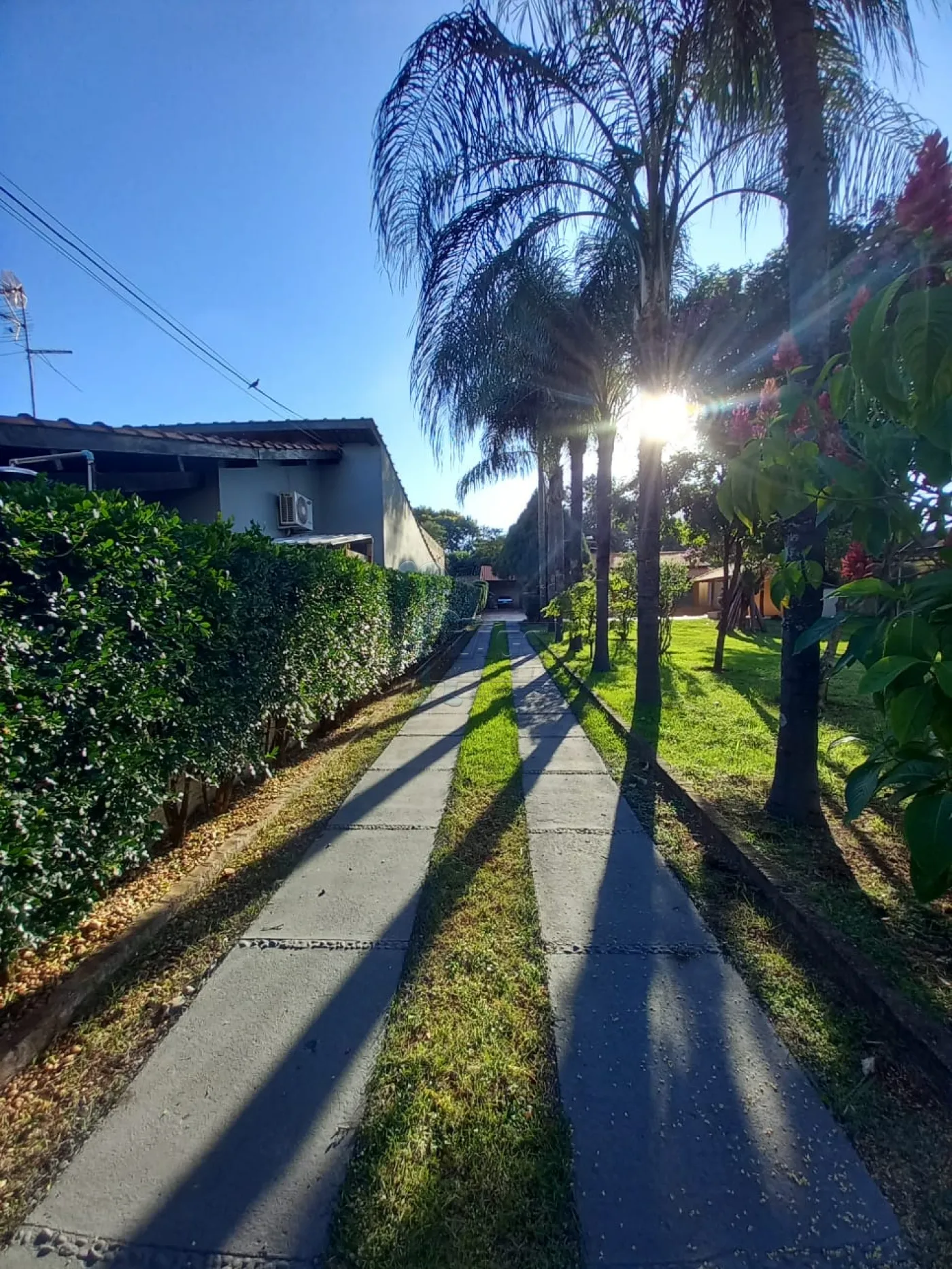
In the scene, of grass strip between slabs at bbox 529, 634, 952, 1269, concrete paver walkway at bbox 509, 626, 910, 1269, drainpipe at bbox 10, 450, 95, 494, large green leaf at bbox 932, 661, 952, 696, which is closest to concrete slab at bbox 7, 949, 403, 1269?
concrete paver walkway at bbox 509, 626, 910, 1269

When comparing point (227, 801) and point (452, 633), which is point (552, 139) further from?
point (452, 633)

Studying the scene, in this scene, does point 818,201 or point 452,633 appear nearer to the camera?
point 818,201

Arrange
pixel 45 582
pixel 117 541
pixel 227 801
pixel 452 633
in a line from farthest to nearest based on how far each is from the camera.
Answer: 1. pixel 452 633
2. pixel 227 801
3. pixel 117 541
4. pixel 45 582

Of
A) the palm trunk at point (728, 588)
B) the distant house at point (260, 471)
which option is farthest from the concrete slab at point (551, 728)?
the palm trunk at point (728, 588)

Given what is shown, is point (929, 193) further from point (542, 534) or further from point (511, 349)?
point (542, 534)

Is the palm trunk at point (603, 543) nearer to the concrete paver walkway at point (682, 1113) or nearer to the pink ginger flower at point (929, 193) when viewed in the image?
the concrete paver walkway at point (682, 1113)

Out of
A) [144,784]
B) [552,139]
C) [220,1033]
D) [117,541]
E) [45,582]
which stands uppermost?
[552,139]

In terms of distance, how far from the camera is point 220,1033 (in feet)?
→ 6.65

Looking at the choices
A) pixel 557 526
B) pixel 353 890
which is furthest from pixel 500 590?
pixel 353 890

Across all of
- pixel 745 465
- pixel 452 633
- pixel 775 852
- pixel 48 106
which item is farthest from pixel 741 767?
pixel 452 633

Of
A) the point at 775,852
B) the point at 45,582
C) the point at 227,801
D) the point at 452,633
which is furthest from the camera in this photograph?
the point at 452,633

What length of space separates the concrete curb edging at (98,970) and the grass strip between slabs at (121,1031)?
4 centimetres

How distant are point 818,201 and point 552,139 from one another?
3.48m

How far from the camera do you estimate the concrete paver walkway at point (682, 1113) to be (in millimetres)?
1371
